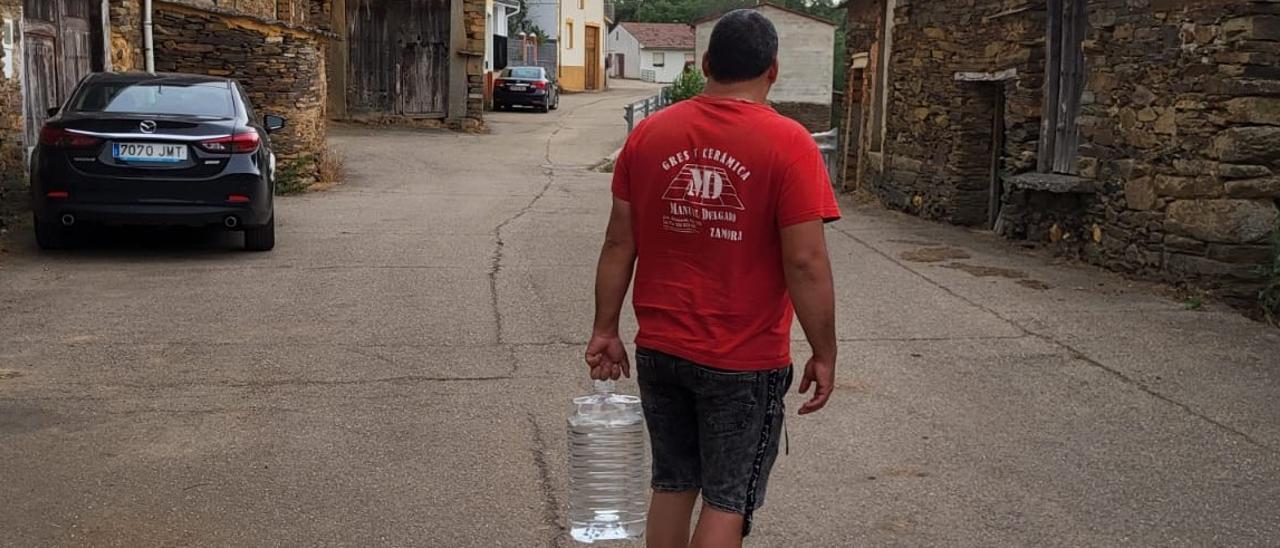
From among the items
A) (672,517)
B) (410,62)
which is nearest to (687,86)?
(410,62)

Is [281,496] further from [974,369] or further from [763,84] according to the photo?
[974,369]

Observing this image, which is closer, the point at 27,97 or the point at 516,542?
the point at 516,542

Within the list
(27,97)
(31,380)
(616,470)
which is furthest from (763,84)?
(27,97)

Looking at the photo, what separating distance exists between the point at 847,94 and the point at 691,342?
1899 centimetres

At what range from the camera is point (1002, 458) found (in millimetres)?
5727

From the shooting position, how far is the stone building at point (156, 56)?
39.9 ft

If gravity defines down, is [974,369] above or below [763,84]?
below

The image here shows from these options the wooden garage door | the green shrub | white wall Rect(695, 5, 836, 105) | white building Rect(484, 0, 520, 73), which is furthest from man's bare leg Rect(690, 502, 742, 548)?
white wall Rect(695, 5, 836, 105)

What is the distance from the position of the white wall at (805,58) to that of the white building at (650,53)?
39.9 metres

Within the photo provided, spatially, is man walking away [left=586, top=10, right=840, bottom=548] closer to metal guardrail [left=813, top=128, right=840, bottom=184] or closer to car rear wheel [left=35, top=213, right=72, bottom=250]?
car rear wheel [left=35, top=213, right=72, bottom=250]

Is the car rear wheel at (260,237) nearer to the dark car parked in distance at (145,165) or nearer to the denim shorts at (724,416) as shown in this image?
the dark car parked in distance at (145,165)

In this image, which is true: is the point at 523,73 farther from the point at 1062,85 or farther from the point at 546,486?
the point at 546,486

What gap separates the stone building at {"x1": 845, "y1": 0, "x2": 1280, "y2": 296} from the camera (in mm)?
9547

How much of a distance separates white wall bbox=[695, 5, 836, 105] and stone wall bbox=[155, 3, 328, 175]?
34.8 m
